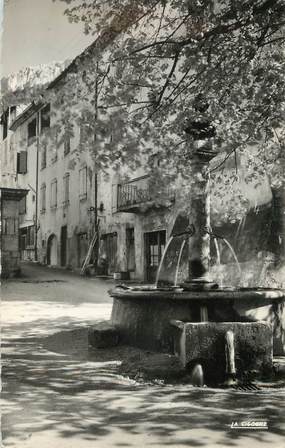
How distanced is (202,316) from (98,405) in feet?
4.96

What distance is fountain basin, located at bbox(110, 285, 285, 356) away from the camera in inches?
190

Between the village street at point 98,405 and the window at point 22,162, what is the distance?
4.46 ft

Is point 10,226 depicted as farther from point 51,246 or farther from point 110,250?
point 110,250

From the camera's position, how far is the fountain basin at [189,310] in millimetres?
4820

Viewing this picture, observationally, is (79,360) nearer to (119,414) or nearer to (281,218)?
(119,414)

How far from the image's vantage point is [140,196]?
5.98 m

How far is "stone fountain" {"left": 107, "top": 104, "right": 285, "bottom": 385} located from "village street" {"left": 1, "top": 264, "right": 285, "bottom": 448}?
12.6 inches

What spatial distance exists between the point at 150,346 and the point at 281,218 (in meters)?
2.26

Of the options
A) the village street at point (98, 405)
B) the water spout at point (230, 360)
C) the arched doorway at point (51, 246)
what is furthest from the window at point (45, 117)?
the water spout at point (230, 360)

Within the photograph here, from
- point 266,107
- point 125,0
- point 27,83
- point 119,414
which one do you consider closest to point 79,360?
point 119,414

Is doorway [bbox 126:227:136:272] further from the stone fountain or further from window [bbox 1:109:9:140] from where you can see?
window [bbox 1:109:9:140]

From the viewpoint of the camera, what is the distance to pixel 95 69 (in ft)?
15.8

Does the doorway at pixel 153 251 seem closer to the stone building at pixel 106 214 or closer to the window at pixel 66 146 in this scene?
the stone building at pixel 106 214

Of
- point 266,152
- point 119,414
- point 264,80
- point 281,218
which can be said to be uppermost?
point 264,80
